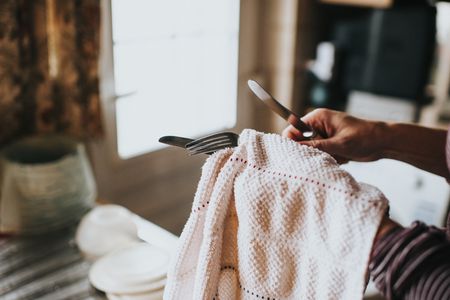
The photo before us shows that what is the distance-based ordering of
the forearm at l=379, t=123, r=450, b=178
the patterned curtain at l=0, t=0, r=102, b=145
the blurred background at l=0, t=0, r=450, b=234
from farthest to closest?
1. the blurred background at l=0, t=0, r=450, b=234
2. the patterned curtain at l=0, t=0, r=102, b=145
3. the forearm at l=379, t=123, r=450, b=178

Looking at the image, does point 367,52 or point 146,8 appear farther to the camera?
point 367,52

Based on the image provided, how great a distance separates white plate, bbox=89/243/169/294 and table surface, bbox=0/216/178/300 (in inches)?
1.6

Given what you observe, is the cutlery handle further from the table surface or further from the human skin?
the table surface

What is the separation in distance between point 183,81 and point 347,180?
1.46 m

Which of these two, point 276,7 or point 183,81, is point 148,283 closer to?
point 183,81

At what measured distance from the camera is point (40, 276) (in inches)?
41.1

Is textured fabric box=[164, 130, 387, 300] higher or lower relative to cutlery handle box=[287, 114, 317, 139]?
lower

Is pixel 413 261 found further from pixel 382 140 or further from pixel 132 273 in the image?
pixel 132 273

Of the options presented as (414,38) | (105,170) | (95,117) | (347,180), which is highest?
(414,38)

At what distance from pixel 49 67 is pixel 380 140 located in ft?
3.08

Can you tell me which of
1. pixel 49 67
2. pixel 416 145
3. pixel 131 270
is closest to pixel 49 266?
pixel 131 270

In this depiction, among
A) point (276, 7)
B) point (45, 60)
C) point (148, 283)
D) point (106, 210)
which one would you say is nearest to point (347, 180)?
point (148, 283)

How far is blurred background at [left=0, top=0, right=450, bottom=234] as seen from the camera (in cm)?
133

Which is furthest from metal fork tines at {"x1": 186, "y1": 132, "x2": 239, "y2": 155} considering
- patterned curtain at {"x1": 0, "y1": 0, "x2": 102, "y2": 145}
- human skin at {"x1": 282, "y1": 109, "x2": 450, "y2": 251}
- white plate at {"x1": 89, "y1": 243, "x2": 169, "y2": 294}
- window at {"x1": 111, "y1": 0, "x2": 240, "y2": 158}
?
window at {"x1": 111, "y1": 0, "x2": 240, "y2": 158}
